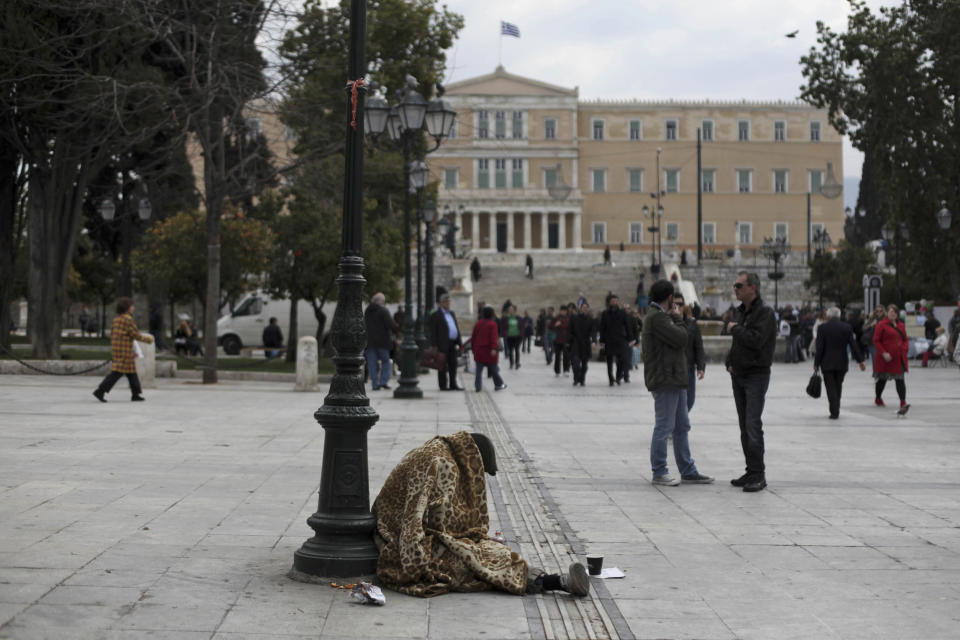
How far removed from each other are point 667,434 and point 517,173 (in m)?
85.3

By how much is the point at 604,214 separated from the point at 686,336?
279ft

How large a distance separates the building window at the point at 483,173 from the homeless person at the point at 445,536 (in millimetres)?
88278

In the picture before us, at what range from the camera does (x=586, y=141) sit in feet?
310

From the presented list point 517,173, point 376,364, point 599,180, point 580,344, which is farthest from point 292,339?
point 599,180

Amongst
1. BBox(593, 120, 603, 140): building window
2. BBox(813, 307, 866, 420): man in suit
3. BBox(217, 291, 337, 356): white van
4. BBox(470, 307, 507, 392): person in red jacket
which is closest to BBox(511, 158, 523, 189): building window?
BBox(593, 120, 603, 140): building window

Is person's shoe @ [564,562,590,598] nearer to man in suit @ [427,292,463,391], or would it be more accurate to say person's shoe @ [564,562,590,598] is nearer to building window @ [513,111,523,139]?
man in suit @ [427,292,463,391]

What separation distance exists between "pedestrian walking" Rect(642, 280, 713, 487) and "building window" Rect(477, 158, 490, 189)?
3318 inches

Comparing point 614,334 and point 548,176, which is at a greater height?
point 548,176

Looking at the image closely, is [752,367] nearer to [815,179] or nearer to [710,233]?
[710,233]

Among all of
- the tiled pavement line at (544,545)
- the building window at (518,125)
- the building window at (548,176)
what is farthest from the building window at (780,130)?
the tiled pavement line at (544,545)

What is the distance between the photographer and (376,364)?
21641mm

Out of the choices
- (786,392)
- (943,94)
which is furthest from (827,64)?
(786,392)

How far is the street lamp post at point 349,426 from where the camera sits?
6.21 m

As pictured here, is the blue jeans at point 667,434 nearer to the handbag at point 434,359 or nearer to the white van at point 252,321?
the handbag at point 434,359
